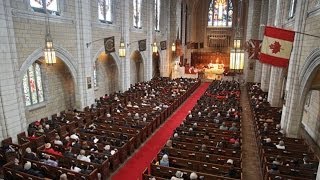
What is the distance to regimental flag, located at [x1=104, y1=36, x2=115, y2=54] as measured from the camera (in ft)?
59.5

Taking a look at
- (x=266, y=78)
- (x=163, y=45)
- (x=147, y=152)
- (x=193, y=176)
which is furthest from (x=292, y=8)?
(x=163, y=45)

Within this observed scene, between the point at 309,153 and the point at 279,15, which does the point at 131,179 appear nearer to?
the point at 309,153

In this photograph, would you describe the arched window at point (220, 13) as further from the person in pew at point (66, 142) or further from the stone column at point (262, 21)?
the person in pew at point (66, 142)

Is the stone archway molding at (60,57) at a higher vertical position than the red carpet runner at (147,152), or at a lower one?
higher

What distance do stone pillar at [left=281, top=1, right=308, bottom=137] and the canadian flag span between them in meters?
1.82

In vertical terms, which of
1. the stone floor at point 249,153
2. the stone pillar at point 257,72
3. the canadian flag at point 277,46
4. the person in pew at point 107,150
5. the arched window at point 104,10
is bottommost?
the stone floor at point 249,153

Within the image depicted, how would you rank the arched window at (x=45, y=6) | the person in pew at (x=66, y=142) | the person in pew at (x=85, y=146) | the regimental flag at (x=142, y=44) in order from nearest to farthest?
the person in pew at (x=85, y=146), the person in pew at (x=66, y=142), the arched window at (x=45, y=6), the regimental flag at (x=142, y=44)

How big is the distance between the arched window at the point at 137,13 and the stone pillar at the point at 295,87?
590 inches

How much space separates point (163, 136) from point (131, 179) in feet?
15.5

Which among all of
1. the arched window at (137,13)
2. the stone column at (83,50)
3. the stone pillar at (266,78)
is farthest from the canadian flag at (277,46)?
the arched window at (137,13)

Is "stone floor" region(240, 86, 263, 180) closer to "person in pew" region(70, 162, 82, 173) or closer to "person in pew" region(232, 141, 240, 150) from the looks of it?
"person in pew" region(232, 141, 240, 150)

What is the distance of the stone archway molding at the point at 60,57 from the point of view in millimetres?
12062

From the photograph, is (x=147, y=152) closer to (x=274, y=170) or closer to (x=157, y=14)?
(x=274, y=170)

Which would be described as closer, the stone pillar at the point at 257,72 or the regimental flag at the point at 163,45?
the stone pillar at the point at 257,72
